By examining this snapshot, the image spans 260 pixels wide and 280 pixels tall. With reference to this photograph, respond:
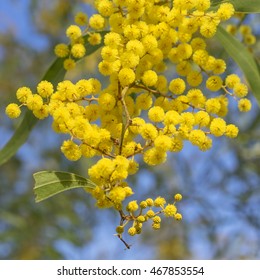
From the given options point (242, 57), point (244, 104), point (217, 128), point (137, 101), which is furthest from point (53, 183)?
point (242, 57)

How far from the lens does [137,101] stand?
117 centimetres

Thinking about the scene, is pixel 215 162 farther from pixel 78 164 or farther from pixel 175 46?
pixel 175 46

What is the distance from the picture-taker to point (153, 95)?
1.18 meters

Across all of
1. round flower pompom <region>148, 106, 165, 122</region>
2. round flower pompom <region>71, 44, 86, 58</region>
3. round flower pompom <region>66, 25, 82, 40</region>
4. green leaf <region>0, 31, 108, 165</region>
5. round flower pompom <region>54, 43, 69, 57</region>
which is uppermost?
round flower pompom <region>148, 106, 165, 122</region>

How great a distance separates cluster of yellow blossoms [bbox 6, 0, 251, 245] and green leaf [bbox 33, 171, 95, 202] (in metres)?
0.07

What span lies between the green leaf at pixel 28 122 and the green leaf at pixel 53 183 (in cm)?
39

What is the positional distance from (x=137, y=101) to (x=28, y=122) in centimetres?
43

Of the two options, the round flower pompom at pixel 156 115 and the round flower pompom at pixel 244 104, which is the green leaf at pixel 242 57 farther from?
the round flower pompom at pixel 156 115

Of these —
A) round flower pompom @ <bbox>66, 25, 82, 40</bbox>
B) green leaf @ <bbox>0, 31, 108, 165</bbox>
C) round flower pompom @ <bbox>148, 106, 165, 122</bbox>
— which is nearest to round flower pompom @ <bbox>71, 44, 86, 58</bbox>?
round flower pompom @ <bbox>66, 25, 82, 40</bbox>

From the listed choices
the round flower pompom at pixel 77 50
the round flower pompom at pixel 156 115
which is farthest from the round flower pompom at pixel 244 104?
the round flower pompom at pixel 77 50

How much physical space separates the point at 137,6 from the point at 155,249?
3.21m

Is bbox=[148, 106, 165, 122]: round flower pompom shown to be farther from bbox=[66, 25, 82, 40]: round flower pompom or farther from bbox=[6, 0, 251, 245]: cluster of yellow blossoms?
bbox=[66, 25, 82, 40]: round flower pompom

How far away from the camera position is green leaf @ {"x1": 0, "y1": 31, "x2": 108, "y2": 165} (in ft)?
4.74

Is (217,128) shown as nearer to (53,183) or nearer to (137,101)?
(137,101)
